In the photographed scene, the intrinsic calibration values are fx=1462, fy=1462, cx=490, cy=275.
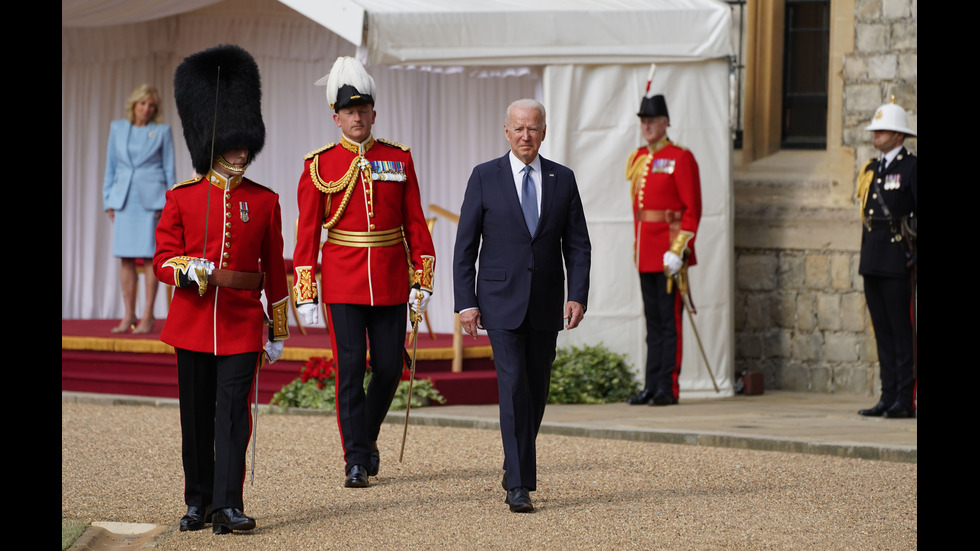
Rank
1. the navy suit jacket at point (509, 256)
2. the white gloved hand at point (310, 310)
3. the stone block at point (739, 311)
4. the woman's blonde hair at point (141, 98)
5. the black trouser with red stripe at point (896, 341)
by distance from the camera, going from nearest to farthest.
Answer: the navy suit jacket at point (509, 256)
the white gloved hand at point (310, 310)
the black trouser with red stripe at point (896, 341)
the woman's blonde hair at point (141, 98)
the stone block at point (739, 311)

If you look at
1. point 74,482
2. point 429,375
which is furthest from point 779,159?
point 74,482

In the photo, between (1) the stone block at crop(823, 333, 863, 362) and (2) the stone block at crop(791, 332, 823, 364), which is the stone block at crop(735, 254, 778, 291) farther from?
(1) the stone block at crop(823, 333, 863, 362)

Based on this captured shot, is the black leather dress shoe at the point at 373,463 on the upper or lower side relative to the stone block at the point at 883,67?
lower

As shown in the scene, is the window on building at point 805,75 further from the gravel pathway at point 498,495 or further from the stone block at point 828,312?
the gravel pathway at point 498,495

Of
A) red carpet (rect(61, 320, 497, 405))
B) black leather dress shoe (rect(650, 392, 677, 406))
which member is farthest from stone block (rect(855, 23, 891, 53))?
red carpet (rect(61, 320, 497, 405))

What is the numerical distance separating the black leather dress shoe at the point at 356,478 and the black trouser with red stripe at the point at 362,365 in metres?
0.03

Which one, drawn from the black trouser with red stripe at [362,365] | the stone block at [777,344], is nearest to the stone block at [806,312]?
the stone block at [777,344]

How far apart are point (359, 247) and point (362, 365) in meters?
0.51

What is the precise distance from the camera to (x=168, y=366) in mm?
9641

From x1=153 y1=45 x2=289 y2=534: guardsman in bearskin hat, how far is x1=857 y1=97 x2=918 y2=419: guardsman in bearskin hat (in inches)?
175

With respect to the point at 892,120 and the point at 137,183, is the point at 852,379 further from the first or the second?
the point at 137,183

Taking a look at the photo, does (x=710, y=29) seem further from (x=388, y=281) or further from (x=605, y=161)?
(x=388, y=281)

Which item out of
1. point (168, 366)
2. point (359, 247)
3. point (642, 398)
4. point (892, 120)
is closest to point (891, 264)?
point (892, 120)

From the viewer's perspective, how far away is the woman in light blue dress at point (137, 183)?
33.0 ft
